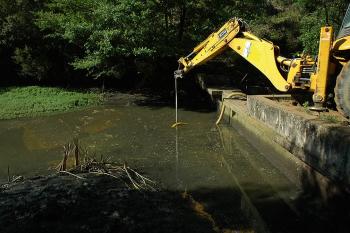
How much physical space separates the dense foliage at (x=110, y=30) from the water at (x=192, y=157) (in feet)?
7.58

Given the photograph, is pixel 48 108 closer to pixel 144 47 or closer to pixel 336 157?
pixel 144 47

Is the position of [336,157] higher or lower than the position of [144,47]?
lower

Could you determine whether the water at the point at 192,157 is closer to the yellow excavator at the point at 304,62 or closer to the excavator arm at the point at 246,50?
the yellow excavator at the point at 304,62

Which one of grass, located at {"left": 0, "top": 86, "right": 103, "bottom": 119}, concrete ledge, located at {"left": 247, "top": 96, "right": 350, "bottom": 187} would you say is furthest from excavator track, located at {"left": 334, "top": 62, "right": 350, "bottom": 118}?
grass, located at {"left": 0, "top": 86, "right": 103, "bottom": 119}

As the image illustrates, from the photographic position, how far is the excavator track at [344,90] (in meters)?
8.12

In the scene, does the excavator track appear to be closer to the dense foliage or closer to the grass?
the dense foliage

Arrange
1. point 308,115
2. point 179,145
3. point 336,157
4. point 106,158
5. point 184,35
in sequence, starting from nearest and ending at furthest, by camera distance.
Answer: point 336,157, point 308,115, point 106,158, point 179,145, point 184,35

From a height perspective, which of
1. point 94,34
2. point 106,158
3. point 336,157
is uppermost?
point 94,34

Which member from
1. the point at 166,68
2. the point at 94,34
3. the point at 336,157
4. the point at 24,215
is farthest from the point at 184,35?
the point at 24,215

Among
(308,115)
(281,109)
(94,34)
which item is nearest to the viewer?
(308,115)

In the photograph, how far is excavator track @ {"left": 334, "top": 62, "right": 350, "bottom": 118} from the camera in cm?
812

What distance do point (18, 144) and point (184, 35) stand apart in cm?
886

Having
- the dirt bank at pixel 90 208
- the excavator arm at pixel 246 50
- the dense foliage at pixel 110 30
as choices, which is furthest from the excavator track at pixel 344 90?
the dense foliage at pixel 110 30

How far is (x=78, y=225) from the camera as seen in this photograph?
19.0ft
